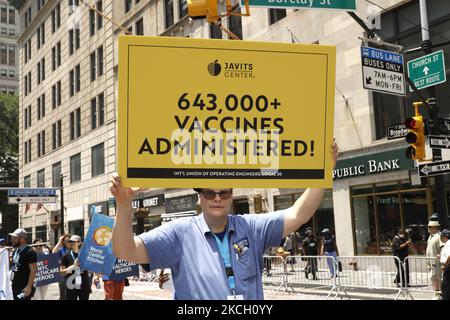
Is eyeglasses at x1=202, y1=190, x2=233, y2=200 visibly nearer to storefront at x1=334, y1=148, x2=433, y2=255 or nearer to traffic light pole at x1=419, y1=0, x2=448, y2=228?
traffic light pole at x1=419, y1=0, x2=448, y2=228

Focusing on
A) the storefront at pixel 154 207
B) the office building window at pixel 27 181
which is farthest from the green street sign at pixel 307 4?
the office building window at pixel 27 181

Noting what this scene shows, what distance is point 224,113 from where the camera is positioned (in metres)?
3.08

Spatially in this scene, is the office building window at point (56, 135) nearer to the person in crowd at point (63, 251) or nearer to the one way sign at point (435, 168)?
the person in crowd at point (63, 251)

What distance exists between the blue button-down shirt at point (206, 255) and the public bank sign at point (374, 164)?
1603 cm

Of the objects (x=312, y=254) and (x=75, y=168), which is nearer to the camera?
(x=312, y=254)

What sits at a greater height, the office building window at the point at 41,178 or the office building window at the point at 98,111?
the office building window at the point at 98,111

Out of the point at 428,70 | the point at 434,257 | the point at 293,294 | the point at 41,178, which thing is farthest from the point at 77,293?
the point at 41,178

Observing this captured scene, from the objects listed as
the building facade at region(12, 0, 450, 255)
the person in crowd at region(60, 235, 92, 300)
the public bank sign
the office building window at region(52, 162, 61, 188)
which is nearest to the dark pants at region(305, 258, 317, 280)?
the building facade at region(12, 0, 450, 255)

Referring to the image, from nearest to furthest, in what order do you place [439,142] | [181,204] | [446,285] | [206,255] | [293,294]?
[206,255]
[446,285]
[439,142]
[293,294]
[181,204]

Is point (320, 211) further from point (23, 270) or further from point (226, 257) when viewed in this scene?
point (226, 257)

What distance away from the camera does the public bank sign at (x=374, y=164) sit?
18422 mm

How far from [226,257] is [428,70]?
10.1 metres

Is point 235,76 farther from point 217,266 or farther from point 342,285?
point 342,285
